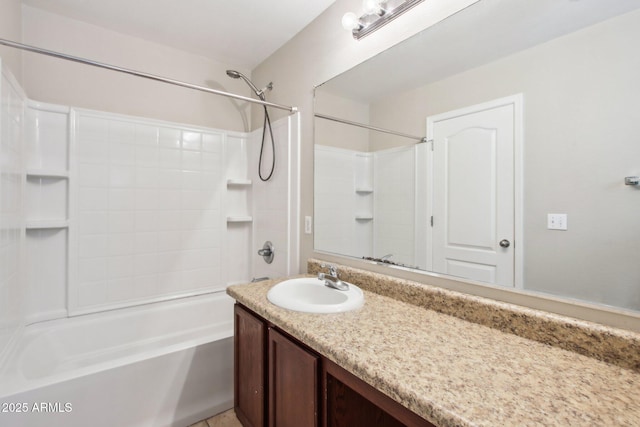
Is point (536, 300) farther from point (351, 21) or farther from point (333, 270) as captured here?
point (351, 21)

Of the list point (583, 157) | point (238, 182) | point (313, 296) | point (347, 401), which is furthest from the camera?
point (238, 182)

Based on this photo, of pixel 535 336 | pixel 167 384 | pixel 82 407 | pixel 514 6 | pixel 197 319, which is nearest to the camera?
pixel 535 336

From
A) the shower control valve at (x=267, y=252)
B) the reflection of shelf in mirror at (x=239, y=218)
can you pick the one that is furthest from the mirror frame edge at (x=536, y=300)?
the reflection of shelf in mirror at (x=239, y=218)

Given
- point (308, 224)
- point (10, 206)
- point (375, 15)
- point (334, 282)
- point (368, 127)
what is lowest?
point (334, 282)

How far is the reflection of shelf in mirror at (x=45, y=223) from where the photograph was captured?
171 centimetres

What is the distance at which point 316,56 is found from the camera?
1.82 meters

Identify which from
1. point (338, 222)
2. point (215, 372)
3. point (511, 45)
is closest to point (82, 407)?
point (215, 372)

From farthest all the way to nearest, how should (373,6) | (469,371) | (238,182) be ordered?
1. (238,182)
2. (373,6)
3. (469,371)

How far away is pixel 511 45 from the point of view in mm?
979

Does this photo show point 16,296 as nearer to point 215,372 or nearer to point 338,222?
point 215,372

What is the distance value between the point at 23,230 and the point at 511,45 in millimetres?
2612

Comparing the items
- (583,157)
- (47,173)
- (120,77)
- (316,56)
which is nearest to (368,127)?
(316,56)

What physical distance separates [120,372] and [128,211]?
1.14 m

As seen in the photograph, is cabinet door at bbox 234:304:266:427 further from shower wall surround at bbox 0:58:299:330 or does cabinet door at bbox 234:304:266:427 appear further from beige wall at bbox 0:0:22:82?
beige wall at bbox 0:0:22:82
